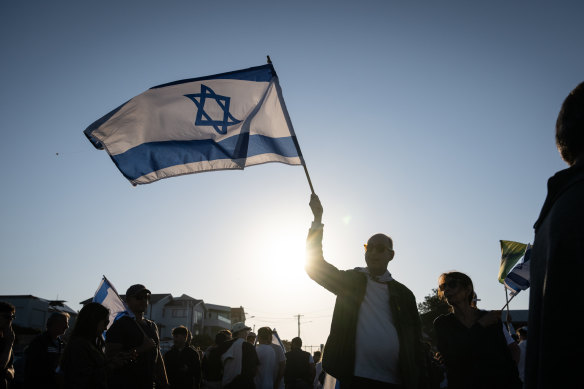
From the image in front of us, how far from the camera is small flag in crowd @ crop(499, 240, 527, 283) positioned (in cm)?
1226

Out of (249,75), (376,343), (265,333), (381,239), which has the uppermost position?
(249,75)

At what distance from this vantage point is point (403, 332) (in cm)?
358

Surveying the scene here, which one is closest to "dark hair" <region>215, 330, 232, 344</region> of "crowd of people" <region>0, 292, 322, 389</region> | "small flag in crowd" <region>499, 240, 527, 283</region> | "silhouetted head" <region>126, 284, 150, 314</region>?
"crowd of people" <region>0, 292, 322, 389</region>

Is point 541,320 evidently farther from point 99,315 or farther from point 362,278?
point 99,315

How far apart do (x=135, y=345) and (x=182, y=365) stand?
3.82 m

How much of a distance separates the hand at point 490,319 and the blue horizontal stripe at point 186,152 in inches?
113

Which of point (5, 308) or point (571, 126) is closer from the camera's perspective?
point (571, 126)

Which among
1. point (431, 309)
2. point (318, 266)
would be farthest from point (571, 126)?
point (431, 309)

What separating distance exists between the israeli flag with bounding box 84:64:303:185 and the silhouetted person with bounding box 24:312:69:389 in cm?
217

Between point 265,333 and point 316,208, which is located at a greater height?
point 316,208

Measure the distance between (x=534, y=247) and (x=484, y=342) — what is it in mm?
2859

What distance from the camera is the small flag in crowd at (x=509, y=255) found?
1226 cm

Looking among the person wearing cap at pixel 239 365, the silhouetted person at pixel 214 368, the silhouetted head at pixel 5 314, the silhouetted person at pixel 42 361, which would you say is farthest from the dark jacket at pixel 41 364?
the silhouetted person at pixel 214 368

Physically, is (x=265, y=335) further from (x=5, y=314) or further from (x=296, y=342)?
(x=5, y=314)
